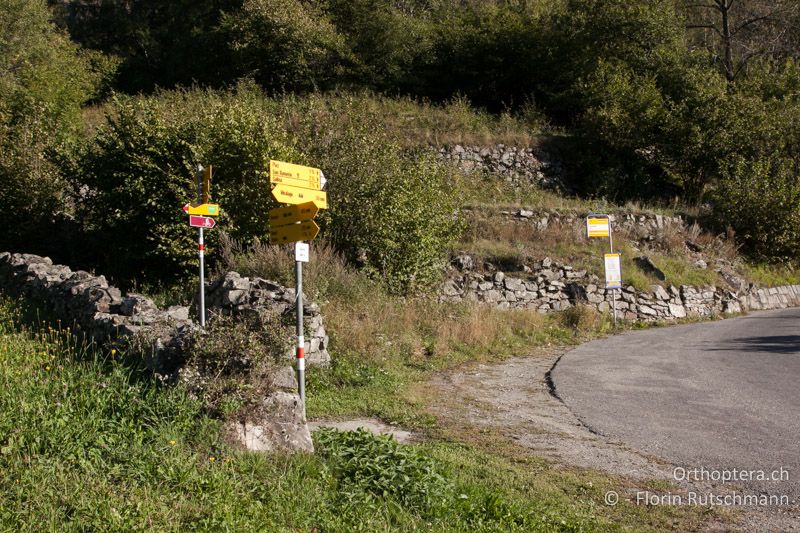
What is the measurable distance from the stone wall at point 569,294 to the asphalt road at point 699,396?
3.35m

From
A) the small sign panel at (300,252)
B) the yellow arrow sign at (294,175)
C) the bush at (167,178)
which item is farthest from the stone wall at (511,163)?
the small sign panel at (300,252)

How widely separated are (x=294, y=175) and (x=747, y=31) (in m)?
45.2

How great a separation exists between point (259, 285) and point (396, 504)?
6.75 metres

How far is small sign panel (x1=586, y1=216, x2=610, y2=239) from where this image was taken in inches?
756

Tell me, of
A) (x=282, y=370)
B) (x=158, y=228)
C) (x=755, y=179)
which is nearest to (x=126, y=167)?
(x=158, y=228)

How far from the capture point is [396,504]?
16.5 ft

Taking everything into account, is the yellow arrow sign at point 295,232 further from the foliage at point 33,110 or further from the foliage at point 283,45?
the foliage at point 283,45

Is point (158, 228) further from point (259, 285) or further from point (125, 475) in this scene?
point (125, 475)

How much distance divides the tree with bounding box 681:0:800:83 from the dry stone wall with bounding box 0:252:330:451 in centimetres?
3274

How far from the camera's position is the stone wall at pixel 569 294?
1849 centimetres

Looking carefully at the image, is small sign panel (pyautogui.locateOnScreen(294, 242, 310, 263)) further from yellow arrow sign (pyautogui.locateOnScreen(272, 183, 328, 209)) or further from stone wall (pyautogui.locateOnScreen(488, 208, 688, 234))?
stone wall (pyautogui.locateOnScreen(488, 208, 688, 234))

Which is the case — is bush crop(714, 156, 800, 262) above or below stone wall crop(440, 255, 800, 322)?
above

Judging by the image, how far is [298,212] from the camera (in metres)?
7.35

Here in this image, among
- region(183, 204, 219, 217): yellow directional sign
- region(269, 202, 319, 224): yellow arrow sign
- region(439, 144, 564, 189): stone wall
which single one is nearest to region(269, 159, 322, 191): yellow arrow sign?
region(269, 202, 319, 224): yellow arrow sign
